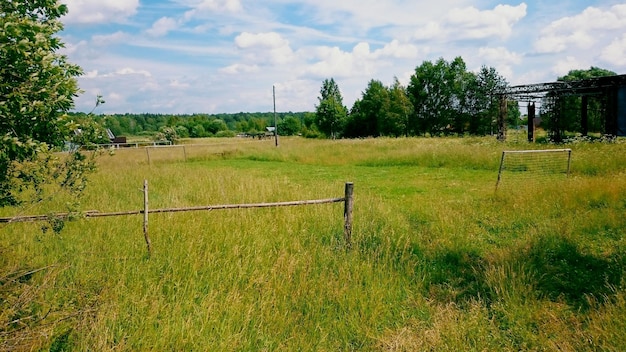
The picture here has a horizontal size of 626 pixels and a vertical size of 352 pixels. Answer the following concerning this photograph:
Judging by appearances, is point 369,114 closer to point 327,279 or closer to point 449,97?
point 449,97

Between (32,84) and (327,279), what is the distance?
12.9 feet

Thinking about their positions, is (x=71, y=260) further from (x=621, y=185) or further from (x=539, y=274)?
(x=621, y=185)

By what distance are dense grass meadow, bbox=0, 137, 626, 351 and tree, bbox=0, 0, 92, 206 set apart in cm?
177

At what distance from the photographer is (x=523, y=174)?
1544 centimetres

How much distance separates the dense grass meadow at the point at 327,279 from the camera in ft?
14.0

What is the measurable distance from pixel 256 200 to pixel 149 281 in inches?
179

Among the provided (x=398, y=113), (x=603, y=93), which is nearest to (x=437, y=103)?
(x=398, y=113)

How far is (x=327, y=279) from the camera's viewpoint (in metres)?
5.44

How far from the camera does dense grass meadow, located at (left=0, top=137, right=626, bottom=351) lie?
168 inches

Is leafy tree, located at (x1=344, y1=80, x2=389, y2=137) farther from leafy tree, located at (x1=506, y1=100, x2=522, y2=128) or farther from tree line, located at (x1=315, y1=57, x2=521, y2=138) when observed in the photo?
leafy tree, located at (x1=506, y1=100, x2=522, y2=128)

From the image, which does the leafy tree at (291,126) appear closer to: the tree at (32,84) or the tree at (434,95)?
the tree at (434,95)

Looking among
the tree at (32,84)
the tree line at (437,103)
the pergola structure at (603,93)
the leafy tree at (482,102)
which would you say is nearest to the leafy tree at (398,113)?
the tree line at (437,103)

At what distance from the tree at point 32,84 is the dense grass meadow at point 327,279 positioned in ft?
5.81

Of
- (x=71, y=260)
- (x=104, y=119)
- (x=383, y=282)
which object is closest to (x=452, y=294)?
(x=383, y=282)
